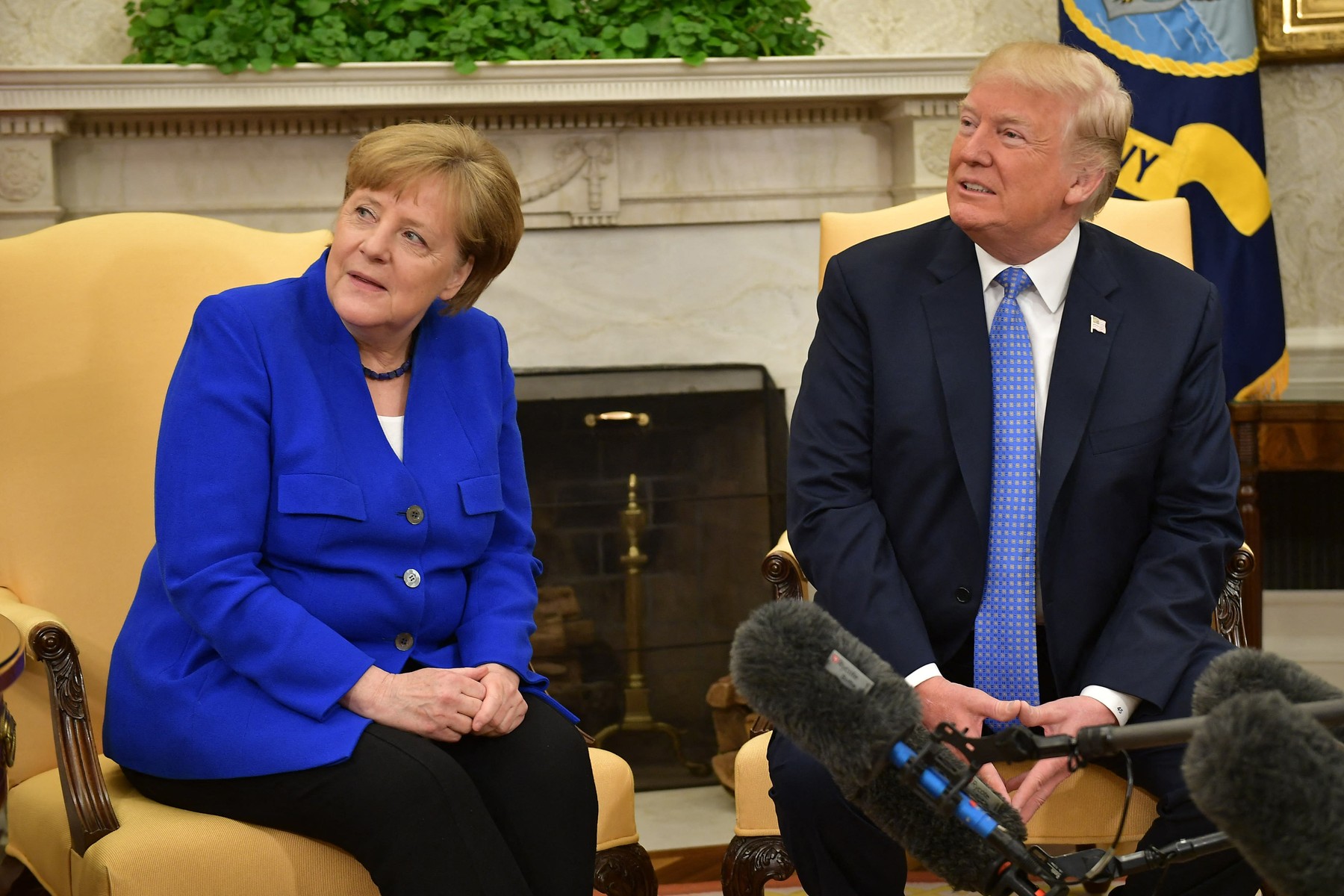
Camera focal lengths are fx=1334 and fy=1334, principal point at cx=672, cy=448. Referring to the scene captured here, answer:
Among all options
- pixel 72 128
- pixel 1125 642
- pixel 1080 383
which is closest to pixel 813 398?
pixel 1080 383

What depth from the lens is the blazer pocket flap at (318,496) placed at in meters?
1.77

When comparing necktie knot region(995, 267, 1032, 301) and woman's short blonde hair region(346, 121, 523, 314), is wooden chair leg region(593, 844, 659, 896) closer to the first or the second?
woman's short blonde hair region(346, 121, 523, 314)

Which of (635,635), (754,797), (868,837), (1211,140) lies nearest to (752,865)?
(754,797)

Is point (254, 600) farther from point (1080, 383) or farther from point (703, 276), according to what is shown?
point (703, 276)

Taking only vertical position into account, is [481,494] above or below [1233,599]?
above

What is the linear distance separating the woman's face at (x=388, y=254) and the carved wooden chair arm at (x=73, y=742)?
0.60 meters

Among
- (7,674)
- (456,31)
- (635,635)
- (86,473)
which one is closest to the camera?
(7,674)

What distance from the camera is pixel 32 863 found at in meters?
1.93

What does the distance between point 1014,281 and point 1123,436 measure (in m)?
0.29

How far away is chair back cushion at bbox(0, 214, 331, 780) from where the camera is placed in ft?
7.26

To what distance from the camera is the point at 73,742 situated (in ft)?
5.86

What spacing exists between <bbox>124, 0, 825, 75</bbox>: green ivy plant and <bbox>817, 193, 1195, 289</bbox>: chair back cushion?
1.04m

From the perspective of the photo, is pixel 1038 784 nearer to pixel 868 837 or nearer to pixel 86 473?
pixel 868 837

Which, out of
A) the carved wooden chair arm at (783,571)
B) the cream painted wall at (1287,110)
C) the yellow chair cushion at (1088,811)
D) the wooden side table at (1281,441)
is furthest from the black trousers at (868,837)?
the cream painted wall at (1287,110)
